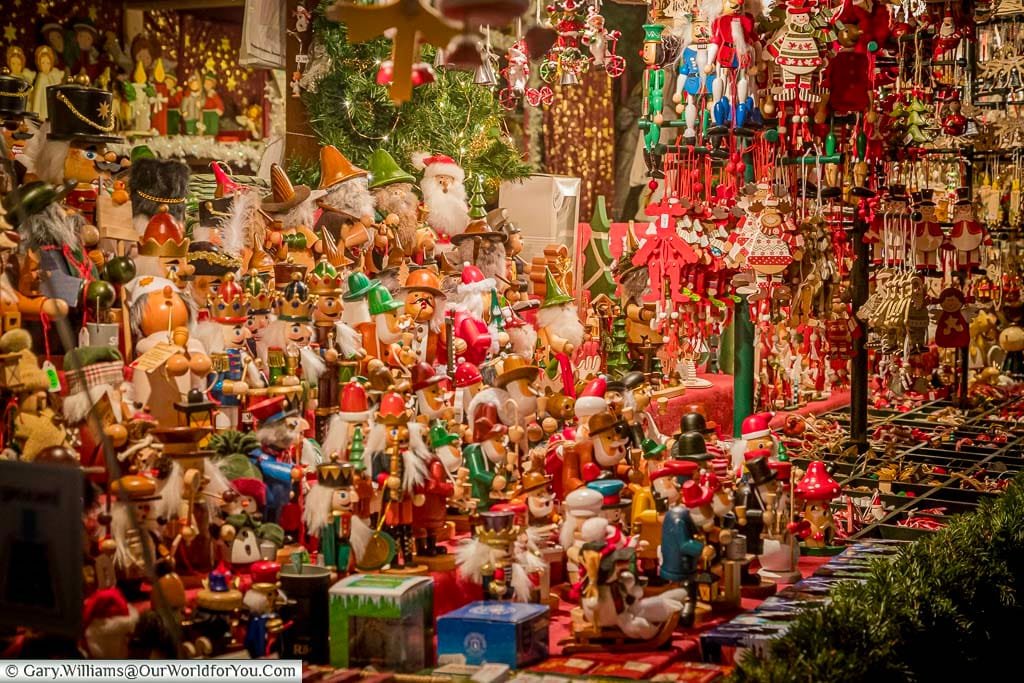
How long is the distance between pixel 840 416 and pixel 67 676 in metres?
4.77

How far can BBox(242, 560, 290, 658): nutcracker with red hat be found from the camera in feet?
8.56

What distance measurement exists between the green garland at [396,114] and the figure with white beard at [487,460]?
88.1 inches

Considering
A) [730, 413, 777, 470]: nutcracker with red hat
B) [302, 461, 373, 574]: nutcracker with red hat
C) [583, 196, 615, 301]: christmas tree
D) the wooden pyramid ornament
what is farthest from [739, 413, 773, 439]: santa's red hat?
[583, 196, 615, 301]: christmas tree

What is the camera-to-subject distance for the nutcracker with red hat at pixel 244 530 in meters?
2.78

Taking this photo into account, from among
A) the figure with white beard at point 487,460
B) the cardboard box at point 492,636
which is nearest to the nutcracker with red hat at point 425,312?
the figure with white beard at point 487,460

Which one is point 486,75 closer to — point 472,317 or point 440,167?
point 440,167

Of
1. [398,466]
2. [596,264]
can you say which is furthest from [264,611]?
[596,264]

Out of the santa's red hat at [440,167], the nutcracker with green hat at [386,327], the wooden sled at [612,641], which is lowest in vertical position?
the wooden sled at [612,641]

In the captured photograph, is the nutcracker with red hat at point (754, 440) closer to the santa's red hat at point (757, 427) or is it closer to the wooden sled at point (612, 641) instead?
the santa's red hat at point (757, 427)

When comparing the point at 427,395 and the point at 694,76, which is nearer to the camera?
the point at 427,395

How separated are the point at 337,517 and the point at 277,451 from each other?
0.35 m

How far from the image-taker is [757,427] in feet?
12.0

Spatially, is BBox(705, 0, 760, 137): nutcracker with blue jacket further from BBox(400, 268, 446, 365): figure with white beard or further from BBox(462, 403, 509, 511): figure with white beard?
BBox(462, 403, 509, 511): figure with white beard

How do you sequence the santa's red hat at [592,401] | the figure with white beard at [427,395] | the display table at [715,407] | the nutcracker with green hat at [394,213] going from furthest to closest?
the display table at [715,407] → the nutcracker with green hat at [394,213] → the figure with white beard at [427,395] → the santa's red hat at [592,401]
